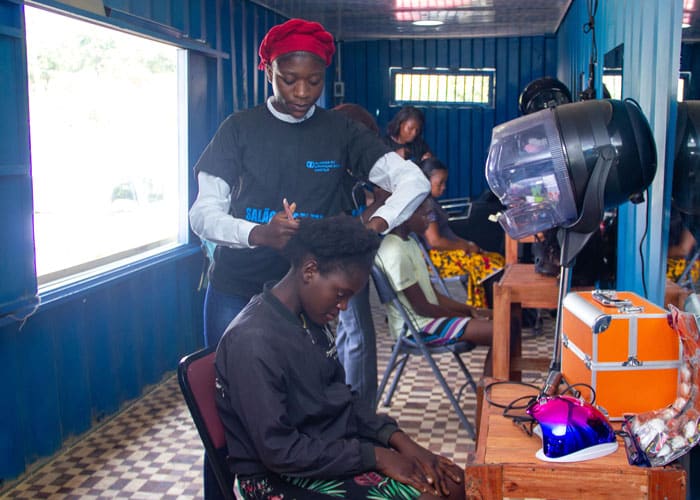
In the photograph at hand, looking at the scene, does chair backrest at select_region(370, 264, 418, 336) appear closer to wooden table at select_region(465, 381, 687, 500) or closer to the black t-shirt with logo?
the black t-shirt with logo

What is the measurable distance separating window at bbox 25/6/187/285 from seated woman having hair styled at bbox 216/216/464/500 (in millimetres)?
1932

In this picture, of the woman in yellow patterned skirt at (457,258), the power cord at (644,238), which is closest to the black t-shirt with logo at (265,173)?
the power cord at (644,238)

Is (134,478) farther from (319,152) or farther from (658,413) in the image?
(658,413)

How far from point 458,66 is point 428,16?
5.42 feet

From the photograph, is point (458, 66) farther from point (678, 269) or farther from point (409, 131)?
point (678, 269)

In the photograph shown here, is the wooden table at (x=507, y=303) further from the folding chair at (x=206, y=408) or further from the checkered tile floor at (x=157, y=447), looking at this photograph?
the folding chair at (x=206, y=408)

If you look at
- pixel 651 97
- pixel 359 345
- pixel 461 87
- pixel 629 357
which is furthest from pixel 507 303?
pixel 461 87

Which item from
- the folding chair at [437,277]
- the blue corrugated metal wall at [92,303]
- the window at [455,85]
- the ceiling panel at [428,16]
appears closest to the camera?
the blue corrugated metal wall at [92,303]

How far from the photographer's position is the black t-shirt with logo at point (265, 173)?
2.67 metres

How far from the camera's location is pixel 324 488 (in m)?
1.89

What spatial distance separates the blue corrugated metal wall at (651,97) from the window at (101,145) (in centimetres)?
240

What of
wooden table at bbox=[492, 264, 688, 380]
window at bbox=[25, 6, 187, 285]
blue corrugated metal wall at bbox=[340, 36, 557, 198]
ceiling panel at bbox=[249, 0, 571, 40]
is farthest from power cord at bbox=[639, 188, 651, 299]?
blue corrugated metal wall at bbox=[340, 36, 557, 198]

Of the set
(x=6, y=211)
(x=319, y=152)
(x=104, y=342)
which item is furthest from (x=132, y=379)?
(x=319, y=152)

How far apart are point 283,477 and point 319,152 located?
1.15 meters
